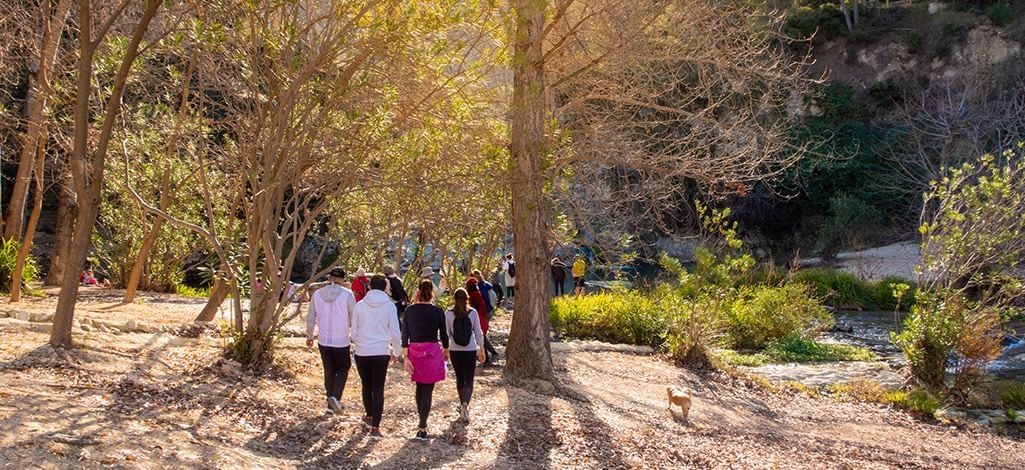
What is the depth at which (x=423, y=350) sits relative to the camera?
24.4 ft

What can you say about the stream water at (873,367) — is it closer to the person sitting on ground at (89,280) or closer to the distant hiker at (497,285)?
the distant hiker at (497,285)

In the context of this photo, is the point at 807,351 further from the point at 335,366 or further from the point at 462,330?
the point at 335,366

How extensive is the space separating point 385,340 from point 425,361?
0.39 meters

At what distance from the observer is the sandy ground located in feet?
19.4

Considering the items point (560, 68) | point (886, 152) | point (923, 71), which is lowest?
point (560, 68)

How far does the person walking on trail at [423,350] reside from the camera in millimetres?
7430

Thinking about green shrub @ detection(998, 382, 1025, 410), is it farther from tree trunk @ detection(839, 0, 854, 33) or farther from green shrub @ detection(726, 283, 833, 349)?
tree trunk @ detection(839, 0, 854, 33)

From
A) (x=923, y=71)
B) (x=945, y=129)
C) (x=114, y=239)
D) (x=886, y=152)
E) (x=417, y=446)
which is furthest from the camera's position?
(x=923, y=71)

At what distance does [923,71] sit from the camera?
145ft

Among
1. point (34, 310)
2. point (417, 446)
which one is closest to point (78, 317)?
point (34, 310)

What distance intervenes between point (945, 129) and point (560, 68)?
2961 centimetres

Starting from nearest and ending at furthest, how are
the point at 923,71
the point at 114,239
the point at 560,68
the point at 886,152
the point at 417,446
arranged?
the point at 417,446, the point at 560,68, the point at 114,239, the point at 886,152, the point at 923,71

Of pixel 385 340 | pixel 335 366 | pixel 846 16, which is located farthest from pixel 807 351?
pixel 846 16

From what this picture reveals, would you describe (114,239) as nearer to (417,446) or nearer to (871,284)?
(417,446)
